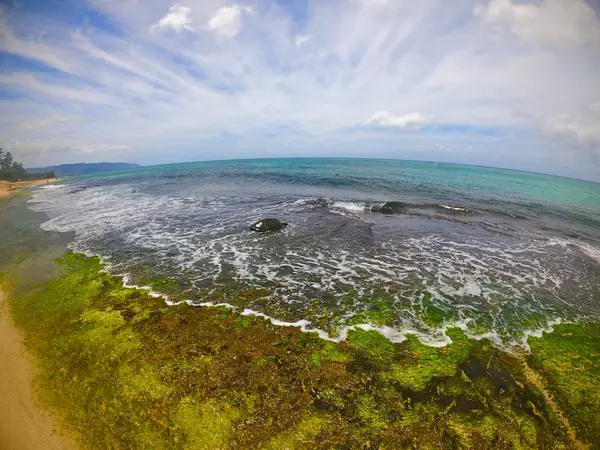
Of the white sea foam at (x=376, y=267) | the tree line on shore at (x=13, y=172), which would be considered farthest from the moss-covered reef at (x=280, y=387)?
the tree line on shore at (x=13, y=172)

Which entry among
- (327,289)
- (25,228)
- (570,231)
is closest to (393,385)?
(327,289)

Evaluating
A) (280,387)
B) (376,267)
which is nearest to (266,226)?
(376,267)

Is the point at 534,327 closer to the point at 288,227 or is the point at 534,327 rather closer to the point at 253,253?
the point at 253,253

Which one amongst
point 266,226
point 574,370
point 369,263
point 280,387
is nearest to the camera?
point 280,387

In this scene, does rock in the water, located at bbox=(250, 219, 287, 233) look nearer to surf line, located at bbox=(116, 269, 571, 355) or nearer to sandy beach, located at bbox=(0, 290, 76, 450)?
surf line, located at bbox=(116, 269, 571, 355)

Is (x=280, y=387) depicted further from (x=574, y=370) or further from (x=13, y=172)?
(x=13, y=172)
